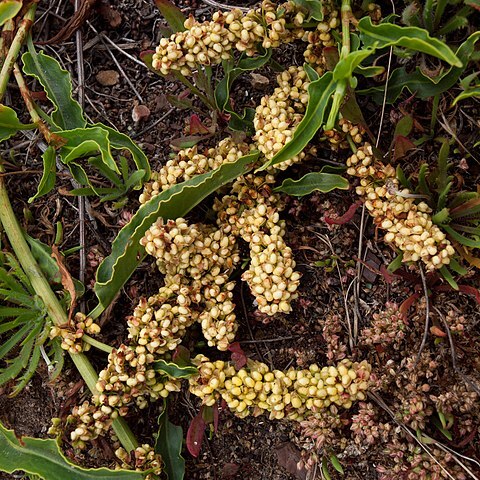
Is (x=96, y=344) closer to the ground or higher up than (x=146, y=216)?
closer to the ground

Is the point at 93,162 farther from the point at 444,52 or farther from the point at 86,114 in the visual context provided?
the point at 444,52

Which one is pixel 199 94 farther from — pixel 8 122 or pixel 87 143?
pixel 8 122

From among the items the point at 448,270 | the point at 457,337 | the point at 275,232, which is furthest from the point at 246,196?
the point at 457,337

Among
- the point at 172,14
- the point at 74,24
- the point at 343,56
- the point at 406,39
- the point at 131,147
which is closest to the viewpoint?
the point at 406,39

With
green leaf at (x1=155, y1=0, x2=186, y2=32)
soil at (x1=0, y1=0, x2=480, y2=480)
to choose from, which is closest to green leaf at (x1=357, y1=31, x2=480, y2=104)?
soil at (x1=0, y1=0, x2=480, y2=480)

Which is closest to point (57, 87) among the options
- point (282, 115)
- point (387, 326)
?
point (282, 115)

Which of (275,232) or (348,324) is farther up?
(275,232)

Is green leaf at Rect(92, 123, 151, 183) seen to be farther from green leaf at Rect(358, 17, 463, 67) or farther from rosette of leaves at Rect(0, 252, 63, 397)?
green leaf at Rect(358, 17, 463, 67)
